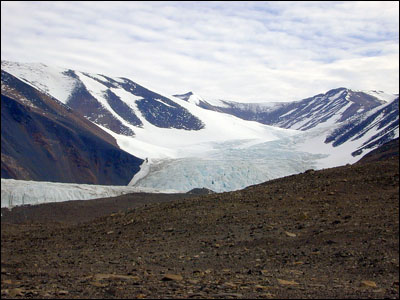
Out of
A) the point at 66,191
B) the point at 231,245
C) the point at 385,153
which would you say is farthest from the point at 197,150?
the point at 231,245

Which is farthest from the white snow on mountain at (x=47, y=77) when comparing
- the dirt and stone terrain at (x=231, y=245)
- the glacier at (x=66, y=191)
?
the dirt and stone terrain at (x=231, y=245)

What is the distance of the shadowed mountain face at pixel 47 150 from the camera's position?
1116 cm

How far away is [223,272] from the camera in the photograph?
Result: 1117cm

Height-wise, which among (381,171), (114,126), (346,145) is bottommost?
(114,126)

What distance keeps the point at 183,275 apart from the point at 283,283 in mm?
2045

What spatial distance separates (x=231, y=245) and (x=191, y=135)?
287 feet

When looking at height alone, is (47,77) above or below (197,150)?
above

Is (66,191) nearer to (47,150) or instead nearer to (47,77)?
(47,150)

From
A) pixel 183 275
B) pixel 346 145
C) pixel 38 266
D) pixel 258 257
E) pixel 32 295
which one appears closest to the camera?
pixel 32 295

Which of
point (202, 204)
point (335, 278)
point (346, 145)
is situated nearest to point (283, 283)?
point (335, 278)

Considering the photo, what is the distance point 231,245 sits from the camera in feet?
47.7

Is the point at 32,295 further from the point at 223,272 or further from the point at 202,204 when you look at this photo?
the point at 202,204

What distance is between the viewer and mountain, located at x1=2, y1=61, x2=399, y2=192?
4688 centimetres

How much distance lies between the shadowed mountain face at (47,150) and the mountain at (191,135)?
9.97 feet
